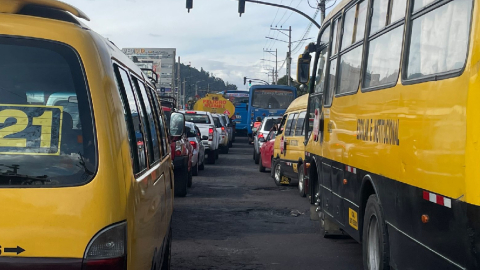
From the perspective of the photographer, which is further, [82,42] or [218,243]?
[218,243]

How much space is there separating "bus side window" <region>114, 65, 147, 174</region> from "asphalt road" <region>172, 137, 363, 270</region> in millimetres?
3634

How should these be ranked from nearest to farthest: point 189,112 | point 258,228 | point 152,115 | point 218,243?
point 152,115 < point 218,243 < point 258,228 < point 189,112

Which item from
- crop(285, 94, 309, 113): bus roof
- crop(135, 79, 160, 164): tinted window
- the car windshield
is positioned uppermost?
crop(285, 94, 309, 113): bus roof

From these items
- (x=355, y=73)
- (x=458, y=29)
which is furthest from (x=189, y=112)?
(x=458, y=29)

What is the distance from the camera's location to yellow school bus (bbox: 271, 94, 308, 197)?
14.3 metres

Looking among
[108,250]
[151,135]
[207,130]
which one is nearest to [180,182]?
[151,135]

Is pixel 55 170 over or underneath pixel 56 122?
underneath

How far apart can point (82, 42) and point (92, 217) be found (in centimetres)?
83

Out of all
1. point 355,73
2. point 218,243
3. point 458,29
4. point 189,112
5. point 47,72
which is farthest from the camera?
point 189,112

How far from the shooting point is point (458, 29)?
406cm

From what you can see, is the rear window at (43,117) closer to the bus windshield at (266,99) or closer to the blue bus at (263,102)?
the blue bus at (263,102)

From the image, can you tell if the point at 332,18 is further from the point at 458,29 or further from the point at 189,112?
the point at 189,112

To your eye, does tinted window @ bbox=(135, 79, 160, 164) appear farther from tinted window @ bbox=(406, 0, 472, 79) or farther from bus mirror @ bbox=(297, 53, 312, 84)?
bus mirror @ bbox=(297, 53, 312, 84)

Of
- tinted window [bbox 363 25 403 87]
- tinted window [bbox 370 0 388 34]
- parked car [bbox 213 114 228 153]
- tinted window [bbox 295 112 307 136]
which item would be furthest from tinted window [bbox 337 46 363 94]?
parked car [bbox 213 114 228 153]
